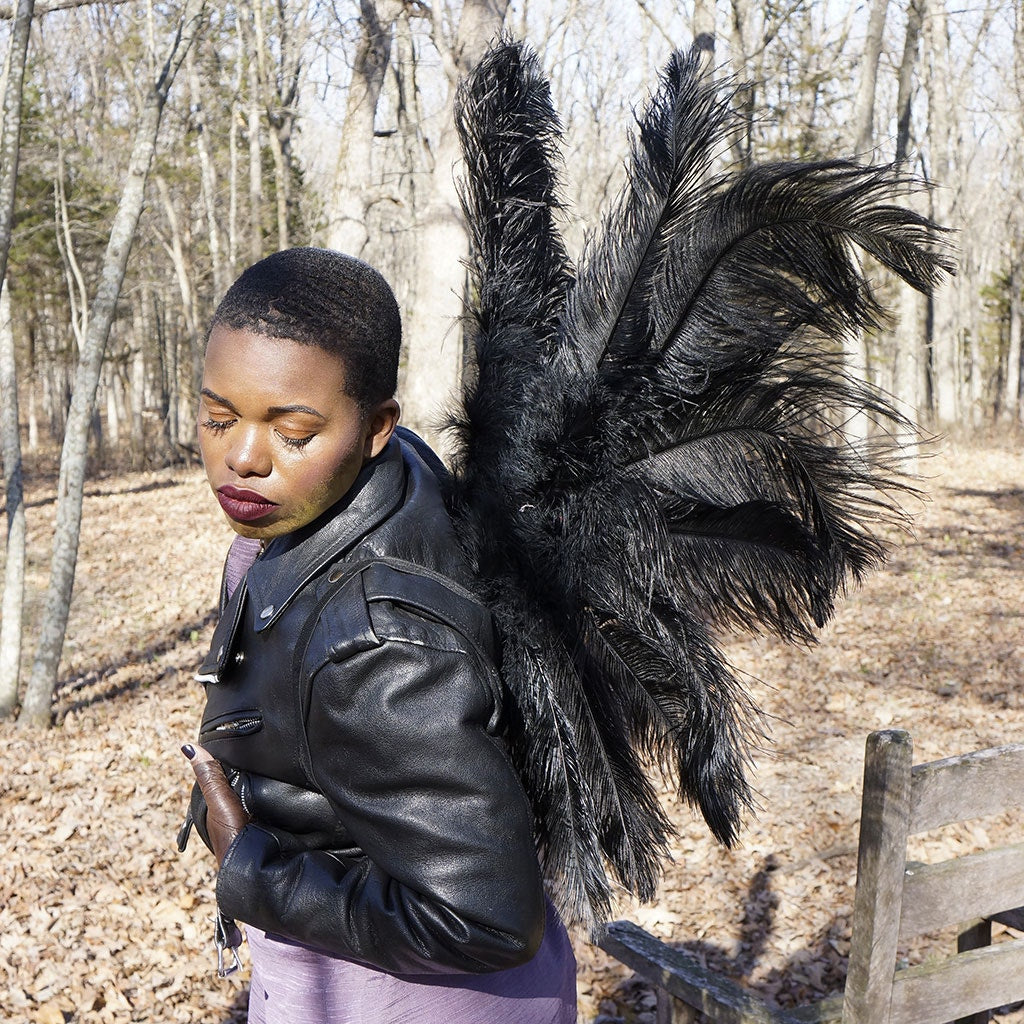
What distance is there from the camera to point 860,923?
9.55 feet

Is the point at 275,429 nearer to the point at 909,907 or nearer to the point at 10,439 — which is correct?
the point at 909,907

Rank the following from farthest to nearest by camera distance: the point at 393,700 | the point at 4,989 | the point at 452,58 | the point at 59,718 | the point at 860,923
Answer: the point at 452,58, the point at 59,718, the point at 4,989, the point at 860,923, the point at 393,700

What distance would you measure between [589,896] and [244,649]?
2.32 ft

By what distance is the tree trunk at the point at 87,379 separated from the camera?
7719 millimetres

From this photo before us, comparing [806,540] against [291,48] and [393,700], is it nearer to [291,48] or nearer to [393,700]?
[393,700]

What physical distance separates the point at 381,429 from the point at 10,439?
815cm

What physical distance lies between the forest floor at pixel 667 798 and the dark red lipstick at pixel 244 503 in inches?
35.1

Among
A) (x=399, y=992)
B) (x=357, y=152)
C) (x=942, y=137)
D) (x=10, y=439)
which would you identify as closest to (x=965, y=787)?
(x=399, y=992)

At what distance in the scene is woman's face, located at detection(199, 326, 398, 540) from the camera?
Answer: 4.97 ft

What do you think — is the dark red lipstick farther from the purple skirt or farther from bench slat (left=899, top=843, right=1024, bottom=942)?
bench slat (left=899, top=843, right=1024, bottom=942)

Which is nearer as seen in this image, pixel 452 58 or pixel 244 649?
pixel 244 649

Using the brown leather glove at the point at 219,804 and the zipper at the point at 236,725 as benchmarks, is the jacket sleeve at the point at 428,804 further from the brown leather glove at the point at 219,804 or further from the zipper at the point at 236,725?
the brown leather glove at the point at 219,804

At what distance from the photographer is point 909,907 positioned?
9.82ft

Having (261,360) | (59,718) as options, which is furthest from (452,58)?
(261,360)
